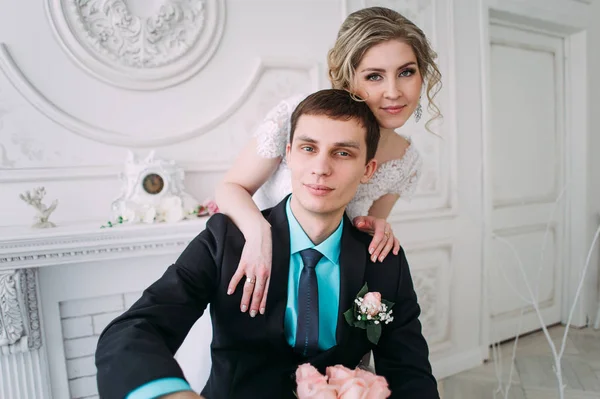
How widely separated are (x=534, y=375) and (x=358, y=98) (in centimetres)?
288

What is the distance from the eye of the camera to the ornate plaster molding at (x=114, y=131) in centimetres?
189

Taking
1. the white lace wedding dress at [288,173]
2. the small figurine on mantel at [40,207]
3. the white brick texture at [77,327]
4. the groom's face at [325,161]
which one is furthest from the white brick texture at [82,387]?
the groom's face at [325,161]

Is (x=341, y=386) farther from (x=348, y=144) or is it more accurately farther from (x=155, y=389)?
(x=348, y=144)

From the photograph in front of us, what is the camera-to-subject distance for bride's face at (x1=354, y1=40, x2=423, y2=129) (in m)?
1.28

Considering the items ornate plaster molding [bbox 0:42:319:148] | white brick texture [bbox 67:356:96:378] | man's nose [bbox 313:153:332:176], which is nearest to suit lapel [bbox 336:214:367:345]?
man's nose [bbox 313:153:332:176]

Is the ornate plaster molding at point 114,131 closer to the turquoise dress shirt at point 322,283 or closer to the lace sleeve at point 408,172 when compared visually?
the lace sleeve at point 408,172

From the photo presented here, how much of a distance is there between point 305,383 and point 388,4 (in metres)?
2.62

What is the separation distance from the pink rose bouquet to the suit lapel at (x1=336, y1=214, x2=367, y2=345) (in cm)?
22

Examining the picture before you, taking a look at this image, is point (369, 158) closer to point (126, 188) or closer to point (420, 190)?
point (126, 188)

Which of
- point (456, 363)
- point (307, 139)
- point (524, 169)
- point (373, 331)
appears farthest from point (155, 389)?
point (524, 169)

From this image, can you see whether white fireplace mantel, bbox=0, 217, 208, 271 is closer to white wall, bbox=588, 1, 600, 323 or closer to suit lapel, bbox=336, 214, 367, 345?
suit lapel, bbox=336, 214, 367, 345

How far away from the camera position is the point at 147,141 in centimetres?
210

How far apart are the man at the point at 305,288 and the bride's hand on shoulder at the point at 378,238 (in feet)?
0.16

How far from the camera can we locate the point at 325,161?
3.59ft
